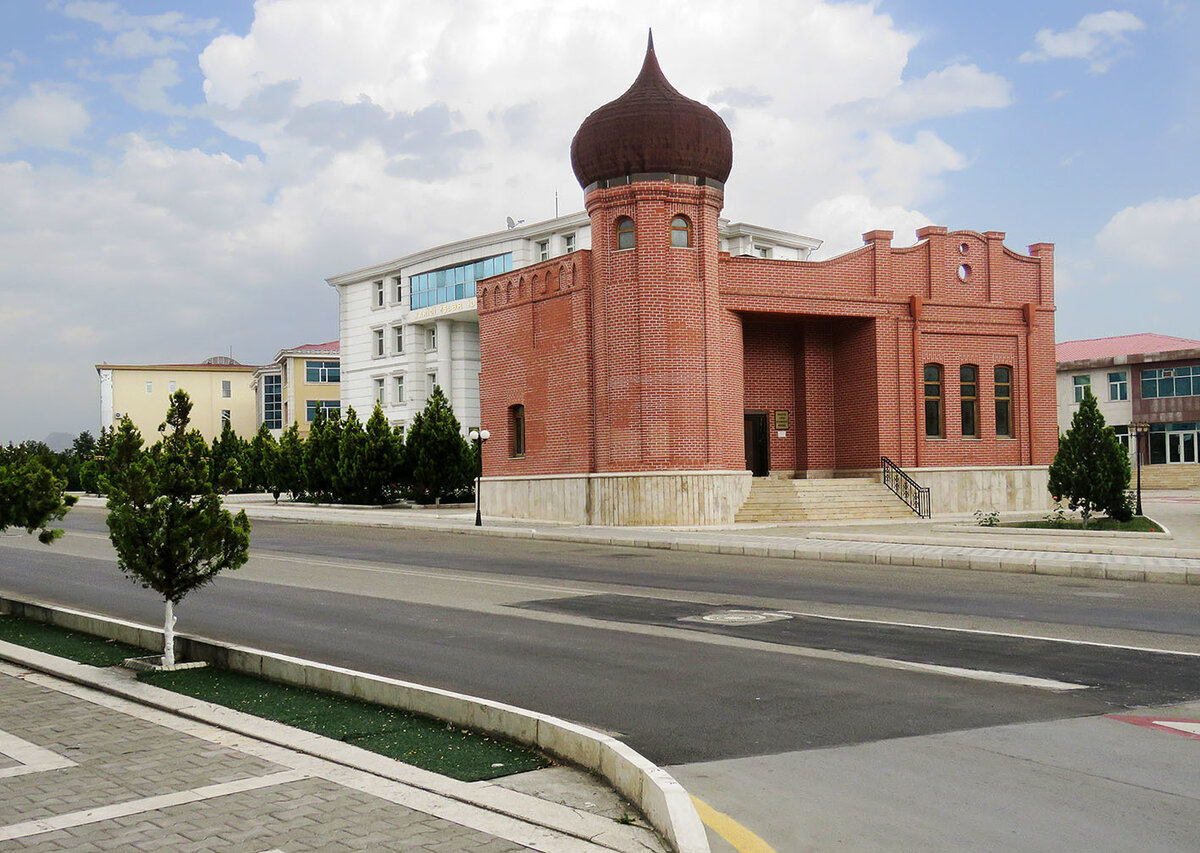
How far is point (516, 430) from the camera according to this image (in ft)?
111

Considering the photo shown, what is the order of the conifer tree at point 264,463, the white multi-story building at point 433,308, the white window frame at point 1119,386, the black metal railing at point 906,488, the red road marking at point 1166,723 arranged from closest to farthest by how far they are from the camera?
the red road marking at point 1166,723 < the black metal railing at point 906,488 < the conifer tree at point 264,463 < the white multi-story building at point 433,308 < the white window frame at point 1119,386

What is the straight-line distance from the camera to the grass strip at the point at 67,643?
1004 centimetres

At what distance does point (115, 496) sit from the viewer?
9.48 metres

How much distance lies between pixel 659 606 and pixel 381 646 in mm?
4111

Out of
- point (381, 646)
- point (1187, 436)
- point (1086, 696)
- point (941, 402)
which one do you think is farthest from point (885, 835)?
point (1187, 436)

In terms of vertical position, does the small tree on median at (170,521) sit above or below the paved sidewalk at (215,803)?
above

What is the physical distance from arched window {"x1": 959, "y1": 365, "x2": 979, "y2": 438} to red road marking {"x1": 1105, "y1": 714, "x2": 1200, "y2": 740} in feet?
88.9

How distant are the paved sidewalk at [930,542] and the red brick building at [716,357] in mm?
1525

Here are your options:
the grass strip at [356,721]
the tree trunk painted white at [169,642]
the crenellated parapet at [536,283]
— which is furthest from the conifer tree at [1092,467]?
the tree trunk painted white at [169,642]

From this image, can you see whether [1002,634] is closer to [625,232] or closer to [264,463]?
[625,232]

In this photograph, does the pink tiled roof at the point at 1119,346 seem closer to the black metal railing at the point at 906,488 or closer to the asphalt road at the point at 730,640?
the black metal railing at the point at 906,488

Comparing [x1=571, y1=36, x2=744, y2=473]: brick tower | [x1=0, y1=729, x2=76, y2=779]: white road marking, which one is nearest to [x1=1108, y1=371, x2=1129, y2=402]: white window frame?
[x1=571, y1=36, x2=744, y2=473]: brick tower

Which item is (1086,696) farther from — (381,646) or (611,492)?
(611,492)

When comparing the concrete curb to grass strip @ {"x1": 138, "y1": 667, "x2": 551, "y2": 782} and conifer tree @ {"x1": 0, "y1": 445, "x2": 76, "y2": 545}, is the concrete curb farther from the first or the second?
conifer tree @ {"x1": 0, "y1": 445, "x2": 76, "y2": 545}
